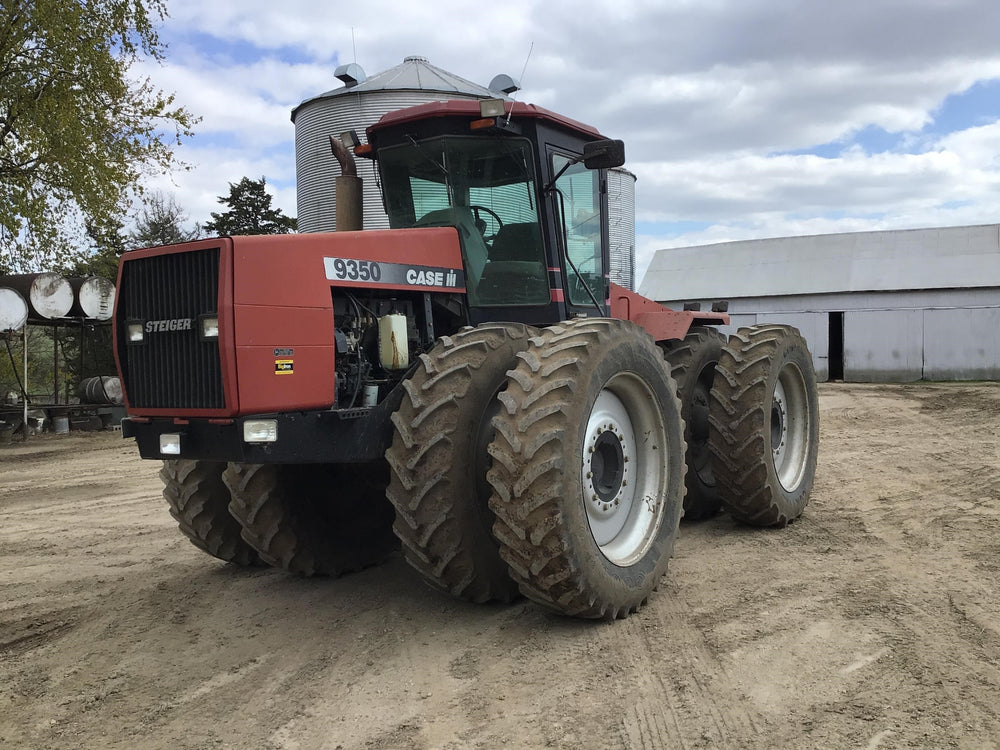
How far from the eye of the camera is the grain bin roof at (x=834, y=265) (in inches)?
1049

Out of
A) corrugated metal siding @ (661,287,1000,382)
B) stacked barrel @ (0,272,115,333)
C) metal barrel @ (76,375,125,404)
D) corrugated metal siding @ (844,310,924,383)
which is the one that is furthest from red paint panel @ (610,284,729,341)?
corrugated metal siding @ (844,310,924,383)

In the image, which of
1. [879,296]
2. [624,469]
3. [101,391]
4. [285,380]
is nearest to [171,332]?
[285,380]

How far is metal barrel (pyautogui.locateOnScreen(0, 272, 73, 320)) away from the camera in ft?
52.7

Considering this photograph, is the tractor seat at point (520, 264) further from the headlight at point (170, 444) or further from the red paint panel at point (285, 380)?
the headlight at point (170, 444)

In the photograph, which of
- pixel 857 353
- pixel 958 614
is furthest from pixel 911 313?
pixel 958 614

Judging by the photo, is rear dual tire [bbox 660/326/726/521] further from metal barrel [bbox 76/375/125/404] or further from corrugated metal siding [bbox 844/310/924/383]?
corrugated metal siding [bbox 844/310/924/383]

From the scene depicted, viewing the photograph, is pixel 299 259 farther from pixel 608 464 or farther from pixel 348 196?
pixel 608 464

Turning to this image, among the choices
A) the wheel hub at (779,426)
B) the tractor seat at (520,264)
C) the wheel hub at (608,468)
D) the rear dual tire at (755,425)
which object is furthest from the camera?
the wheel hub at (779,426)

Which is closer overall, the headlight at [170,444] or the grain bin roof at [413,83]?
the headlight at [170,444]

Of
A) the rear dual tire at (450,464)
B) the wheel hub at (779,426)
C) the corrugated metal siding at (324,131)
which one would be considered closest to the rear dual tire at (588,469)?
the rear dual tire at (450,464)

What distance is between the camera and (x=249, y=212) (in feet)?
109

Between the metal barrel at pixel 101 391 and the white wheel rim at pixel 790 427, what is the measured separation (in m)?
14.8

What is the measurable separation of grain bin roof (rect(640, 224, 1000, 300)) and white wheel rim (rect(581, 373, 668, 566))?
24029 millimetres

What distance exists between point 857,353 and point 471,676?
25118mm
